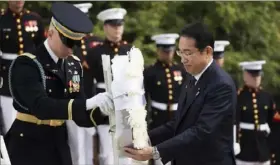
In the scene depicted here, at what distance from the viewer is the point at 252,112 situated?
10000 millimetres

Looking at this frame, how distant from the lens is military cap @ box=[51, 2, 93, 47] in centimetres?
525

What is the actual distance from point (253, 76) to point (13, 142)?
5104 mm

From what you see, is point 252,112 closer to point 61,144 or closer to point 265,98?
point 265,98

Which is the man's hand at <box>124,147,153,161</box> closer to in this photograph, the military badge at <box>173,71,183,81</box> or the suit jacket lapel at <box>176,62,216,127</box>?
the suit jacket lapel at <box>176,62,216,127</box>

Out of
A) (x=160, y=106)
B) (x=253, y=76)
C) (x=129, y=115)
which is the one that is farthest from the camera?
(x=253, y=76)

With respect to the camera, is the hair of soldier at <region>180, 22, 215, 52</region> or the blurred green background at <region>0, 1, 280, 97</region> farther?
the blurred green background at <region>0, 1, 280, 97</region>

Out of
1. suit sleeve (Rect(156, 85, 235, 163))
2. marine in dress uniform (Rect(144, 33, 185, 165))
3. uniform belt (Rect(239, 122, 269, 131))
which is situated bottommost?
uniform belt (Rect(239, 122, 269, 131))

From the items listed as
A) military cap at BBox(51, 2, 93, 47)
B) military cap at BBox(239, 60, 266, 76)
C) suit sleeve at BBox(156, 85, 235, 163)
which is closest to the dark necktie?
military cap at BBox(51, 2, 93, 47)

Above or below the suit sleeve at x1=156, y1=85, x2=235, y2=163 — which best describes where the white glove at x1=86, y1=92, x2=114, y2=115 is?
above

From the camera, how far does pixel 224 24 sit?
37.9 ft

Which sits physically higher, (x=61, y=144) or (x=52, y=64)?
(x=52, y=64)

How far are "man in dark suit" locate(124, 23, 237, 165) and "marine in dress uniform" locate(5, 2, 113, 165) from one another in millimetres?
623

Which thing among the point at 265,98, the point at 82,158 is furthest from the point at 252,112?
the point at 82,158

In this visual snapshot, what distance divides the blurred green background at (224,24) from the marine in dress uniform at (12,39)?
2082 millimetres
